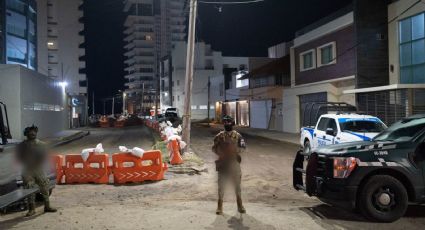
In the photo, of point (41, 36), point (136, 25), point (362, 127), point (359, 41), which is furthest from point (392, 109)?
point (136, 25)

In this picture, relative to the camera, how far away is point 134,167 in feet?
40.5

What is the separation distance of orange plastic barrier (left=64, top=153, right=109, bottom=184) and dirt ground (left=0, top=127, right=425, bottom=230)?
0.39 metres

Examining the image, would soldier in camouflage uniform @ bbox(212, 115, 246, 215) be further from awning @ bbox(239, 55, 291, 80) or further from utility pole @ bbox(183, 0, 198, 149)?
awning @ bbox(239, 55, 291, 80)

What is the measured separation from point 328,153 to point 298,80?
30.4 m

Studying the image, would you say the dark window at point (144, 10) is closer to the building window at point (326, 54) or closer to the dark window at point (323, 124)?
the building window at point (326, 54)

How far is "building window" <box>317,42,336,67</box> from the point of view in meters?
31.3

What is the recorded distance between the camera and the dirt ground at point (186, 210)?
24.6 feet

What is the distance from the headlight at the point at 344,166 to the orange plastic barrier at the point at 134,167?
19.4ft

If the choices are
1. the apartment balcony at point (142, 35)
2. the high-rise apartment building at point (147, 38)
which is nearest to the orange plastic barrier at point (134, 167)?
the high-rise apartment building at point (147, 38)

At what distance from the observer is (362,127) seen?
14781mm

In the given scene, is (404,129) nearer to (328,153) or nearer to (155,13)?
(328,153)

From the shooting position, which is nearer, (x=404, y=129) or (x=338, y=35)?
(x=404, y=129)

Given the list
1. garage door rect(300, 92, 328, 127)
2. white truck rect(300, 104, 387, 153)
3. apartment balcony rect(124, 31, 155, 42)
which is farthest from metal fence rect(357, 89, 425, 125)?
apartment balcony rect(124, 31, 155, 42)

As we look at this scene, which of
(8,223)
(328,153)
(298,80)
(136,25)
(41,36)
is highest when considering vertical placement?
(136,25)
